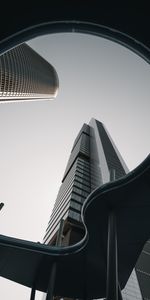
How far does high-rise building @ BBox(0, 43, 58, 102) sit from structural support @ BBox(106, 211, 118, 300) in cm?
4791

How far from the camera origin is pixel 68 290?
50.7ft

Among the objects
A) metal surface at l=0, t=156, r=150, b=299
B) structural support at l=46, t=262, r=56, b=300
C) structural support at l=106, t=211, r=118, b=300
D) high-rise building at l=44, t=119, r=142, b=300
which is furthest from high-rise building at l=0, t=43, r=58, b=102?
structural support at l=106, t=211, r=118, b=300

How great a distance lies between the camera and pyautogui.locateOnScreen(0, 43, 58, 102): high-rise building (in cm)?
6385

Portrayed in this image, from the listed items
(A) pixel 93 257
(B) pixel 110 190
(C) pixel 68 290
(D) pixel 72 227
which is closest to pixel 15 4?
A: (B) pixel 110 190

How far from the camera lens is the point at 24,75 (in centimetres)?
7438

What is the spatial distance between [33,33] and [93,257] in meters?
11.6

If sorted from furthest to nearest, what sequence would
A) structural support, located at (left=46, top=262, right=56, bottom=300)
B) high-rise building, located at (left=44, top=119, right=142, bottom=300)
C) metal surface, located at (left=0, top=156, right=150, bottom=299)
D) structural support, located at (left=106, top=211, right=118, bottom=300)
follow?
high-rise building, located at (left=44, top=119, right=142, bottom=300)
structural support, located at (left=46, top=262, right=56, bottom=300)
metal surface, located at (left=0, top=156, right=150, bottom=299)
structural support, located at (left=106, top=211, right=118, bottom=300)

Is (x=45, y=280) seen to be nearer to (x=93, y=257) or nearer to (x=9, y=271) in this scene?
(x=9, y=271)

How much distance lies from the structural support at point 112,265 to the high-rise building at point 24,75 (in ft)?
157

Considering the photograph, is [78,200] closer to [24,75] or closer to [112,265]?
[112,265]

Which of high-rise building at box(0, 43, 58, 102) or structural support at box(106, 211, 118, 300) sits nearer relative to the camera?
structural support at box(106, 211, 118, 300)

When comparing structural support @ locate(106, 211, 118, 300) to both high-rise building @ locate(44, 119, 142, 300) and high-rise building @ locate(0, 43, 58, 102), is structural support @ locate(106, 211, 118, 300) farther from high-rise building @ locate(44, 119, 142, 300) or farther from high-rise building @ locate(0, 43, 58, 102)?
high-rise building @ locate(0, 43, 58, 102)

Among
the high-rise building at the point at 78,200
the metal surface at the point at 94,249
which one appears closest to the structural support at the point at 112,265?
the metal surface at the point at 94,249

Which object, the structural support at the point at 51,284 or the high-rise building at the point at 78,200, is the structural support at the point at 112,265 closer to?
the high-rise building at the point at 78,200
